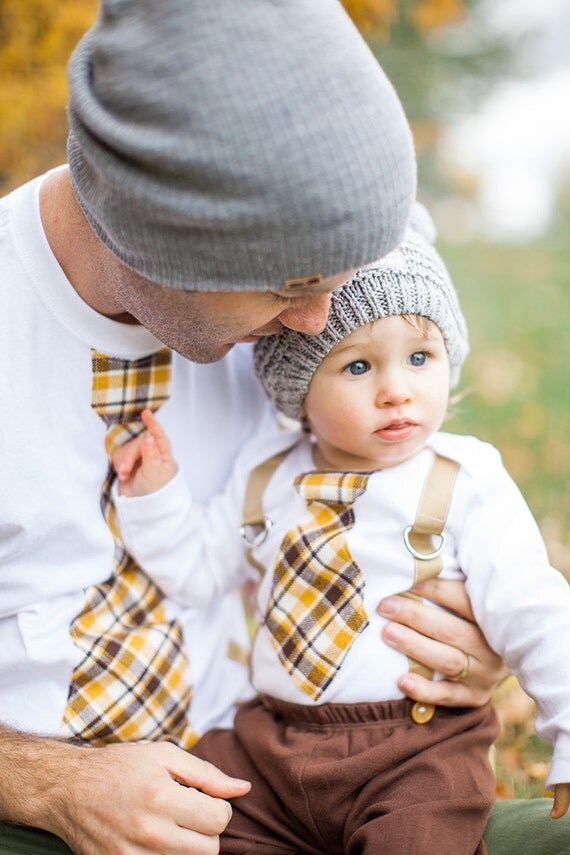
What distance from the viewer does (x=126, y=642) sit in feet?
6.86

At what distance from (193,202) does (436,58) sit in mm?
7370

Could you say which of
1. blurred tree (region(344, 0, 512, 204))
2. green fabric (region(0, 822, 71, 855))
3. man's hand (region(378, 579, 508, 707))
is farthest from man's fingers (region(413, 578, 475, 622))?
blurred tree (region(344, 0, 512, 204))

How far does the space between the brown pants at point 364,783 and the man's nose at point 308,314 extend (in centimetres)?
77

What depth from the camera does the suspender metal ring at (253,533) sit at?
213 cm

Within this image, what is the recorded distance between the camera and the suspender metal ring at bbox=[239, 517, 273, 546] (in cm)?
213

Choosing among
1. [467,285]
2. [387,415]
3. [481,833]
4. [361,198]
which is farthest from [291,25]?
[467,285]

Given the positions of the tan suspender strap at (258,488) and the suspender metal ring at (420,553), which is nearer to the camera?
the suspender metal ring at (420,553)

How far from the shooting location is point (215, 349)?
6.09 feet

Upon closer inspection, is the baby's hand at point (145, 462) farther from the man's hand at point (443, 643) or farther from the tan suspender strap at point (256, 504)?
the man's hand at point (443, 643)

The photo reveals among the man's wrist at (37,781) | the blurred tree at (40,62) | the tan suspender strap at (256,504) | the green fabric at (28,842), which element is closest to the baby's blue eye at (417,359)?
the tan suspender strap at (256,504)

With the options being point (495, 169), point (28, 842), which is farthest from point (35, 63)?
point (495, 169)

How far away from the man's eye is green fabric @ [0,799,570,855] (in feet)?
2.98

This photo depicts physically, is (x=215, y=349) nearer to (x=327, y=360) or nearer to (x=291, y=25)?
(x=327, y=360)

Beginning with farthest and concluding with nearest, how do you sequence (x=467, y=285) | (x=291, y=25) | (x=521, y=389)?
(x=467, y=285) → (x=521, y=389) → (x=291, y=25)
